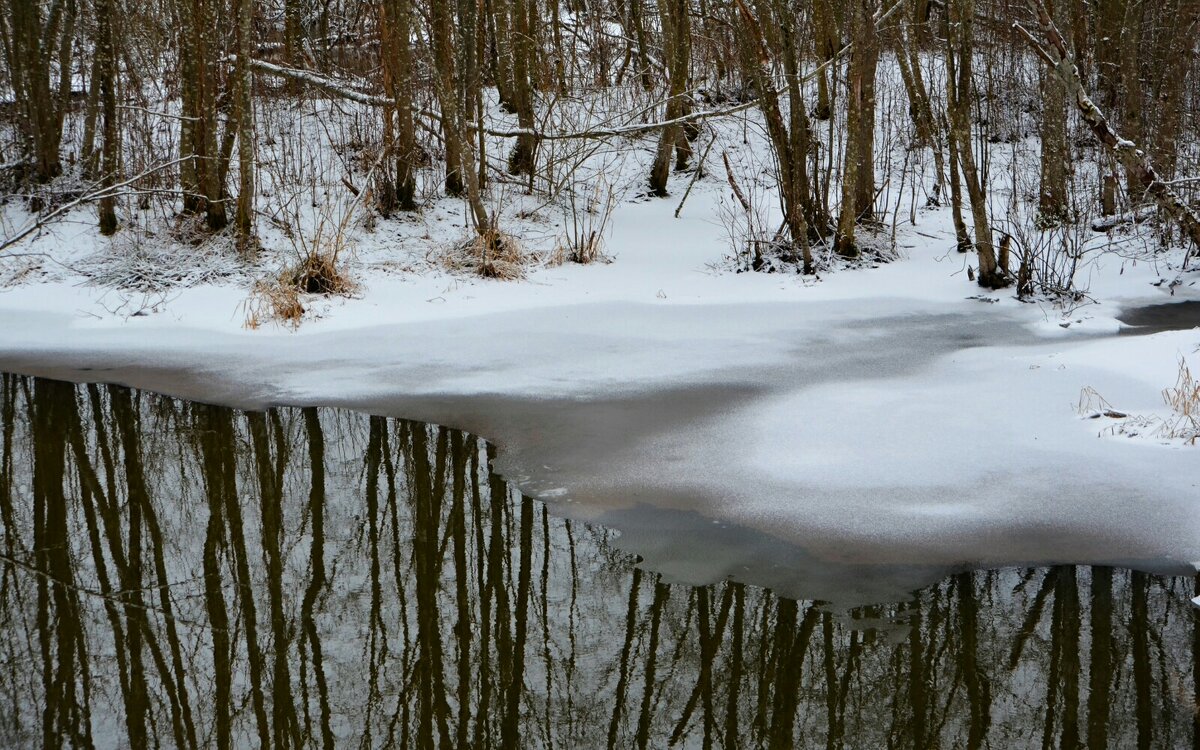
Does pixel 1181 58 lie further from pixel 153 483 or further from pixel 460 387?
pixel 153 483

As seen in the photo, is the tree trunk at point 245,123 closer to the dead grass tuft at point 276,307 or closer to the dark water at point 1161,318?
the dead grass tuft at point 276,307

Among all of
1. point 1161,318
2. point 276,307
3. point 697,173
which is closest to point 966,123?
point 1161,318

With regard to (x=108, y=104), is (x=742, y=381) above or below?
below

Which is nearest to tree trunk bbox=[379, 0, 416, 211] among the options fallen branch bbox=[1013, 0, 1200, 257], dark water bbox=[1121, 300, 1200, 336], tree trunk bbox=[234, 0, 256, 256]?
tree trunk bbox=[234, 0, 256, 256]

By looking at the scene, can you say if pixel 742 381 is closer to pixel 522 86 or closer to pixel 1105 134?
pixel 1105 134

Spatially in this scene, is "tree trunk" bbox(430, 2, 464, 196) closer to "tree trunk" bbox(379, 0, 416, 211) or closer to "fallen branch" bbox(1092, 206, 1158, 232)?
"tree trunk" bbox(379, 0, 416, 211)

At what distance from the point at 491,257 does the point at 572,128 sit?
3.32 meters

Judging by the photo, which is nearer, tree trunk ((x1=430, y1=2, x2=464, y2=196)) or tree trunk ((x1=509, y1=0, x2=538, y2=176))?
tree trunk ((x1=430, y1=2, x2=464, y2=196))

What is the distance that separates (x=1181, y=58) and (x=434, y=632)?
15908 millimetres

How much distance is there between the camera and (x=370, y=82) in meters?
15.8

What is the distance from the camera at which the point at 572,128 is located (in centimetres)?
1551

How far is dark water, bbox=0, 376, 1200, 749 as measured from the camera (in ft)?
13.1

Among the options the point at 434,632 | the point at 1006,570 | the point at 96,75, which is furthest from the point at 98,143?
the point at 1006,570

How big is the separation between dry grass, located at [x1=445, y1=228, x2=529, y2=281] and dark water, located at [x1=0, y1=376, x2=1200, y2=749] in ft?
22.5
